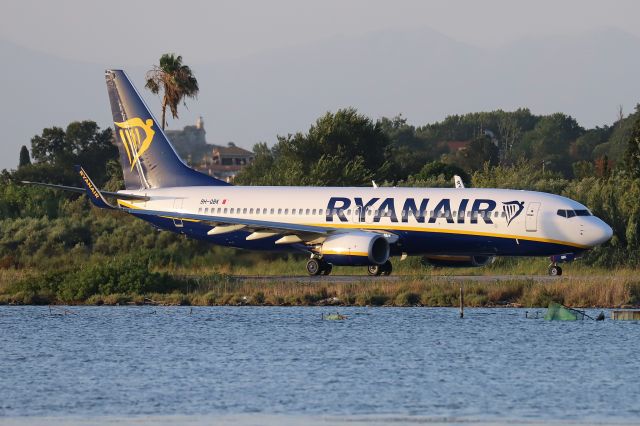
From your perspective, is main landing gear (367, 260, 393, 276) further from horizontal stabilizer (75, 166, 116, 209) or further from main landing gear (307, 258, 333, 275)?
horizontal stabilizer (75, 166, 116, 209)

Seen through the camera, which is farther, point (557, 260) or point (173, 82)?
point (173, 82)

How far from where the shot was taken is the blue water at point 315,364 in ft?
97.2

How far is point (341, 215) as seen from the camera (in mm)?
61156

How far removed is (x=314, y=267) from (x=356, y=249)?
14.2ft

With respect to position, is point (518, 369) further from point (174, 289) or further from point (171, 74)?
point (171, 74)

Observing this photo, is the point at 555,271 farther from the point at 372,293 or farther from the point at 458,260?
the point at 372,293

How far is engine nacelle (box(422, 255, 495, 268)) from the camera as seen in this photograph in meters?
Result: 61.2

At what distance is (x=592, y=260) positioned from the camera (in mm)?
64875

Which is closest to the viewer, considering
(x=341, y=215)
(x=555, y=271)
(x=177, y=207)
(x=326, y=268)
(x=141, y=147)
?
(x=555, y=271)

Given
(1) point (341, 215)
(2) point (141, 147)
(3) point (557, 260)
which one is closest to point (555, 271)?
(3) point (557, 260)

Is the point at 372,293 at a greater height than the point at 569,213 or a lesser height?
lesser

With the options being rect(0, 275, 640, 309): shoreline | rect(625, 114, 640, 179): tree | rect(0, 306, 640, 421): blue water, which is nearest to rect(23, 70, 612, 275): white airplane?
rect(0, 275, 640, 309): shoreline

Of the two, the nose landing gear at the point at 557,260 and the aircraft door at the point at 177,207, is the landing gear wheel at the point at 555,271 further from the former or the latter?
the aircraft door at the point at 177,207

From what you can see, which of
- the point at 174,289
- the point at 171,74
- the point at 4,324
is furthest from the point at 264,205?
the point at 171,74
